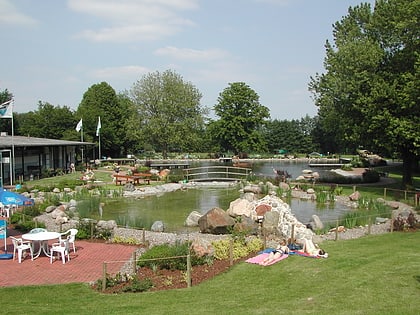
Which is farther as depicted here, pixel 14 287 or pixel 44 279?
pixel 44 279

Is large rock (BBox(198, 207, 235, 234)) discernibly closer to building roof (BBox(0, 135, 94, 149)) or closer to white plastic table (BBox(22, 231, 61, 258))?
white plastic table (BBox(22, 231, 61, 258))

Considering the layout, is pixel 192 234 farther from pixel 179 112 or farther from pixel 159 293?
pixel 179 112

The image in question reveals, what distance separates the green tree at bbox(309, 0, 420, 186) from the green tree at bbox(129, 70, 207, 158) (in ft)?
99.0

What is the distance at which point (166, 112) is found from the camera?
56625mm

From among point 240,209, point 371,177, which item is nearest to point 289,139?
point 371,177

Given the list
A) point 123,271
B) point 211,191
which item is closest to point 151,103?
point 211,191

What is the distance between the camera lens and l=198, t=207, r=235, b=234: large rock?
51.1ft

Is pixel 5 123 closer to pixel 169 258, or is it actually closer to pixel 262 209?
pixel 262 209

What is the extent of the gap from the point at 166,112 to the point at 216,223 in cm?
4241

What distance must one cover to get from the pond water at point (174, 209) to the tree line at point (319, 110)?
6.45 m

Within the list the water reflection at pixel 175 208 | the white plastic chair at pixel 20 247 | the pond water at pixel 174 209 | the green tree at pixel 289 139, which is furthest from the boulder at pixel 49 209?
the green tree at pixel 289 139

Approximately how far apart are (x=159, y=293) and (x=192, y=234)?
6.56 meters

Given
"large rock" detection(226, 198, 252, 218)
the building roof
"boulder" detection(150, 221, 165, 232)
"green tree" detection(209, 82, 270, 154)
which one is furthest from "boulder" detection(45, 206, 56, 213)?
"green tree" detection(209, 82, 270, 154)

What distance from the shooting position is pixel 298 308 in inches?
295
